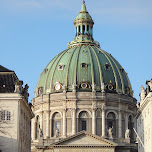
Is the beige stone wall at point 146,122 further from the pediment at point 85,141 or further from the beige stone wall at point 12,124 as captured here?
the pediment at point 85,141

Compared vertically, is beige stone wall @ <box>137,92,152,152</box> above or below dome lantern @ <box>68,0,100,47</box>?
below

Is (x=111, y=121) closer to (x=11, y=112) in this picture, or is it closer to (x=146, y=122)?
(x=146, y=122)

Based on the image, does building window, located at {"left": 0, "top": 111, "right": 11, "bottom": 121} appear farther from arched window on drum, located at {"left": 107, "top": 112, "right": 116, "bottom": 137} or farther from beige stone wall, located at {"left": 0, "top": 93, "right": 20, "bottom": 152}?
arched window on drum, located at {"left": 107, "top": 112, "right": 116, "bottom": 137}

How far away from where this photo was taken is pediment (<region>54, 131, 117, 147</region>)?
13488 centimetres

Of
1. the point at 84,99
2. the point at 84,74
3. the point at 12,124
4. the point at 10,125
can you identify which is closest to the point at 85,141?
the point at 84,99

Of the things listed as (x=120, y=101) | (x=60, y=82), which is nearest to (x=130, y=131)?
(x=120, y=101)

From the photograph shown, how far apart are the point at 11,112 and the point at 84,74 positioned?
6421cm

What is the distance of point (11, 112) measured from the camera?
92.8 meters

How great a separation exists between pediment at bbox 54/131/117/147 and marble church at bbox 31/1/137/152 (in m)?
12.3

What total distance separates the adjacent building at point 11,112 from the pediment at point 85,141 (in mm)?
36973

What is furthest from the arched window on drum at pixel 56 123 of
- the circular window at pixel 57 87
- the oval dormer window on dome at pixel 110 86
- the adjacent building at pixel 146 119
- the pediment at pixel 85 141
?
the adjacent building at pixel 146 119

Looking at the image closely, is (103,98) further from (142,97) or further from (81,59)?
(142,97)

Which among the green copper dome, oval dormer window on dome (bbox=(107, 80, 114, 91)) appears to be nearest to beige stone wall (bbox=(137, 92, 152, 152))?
oval dormer window on dome (bbox=(107, 80, 114, 91))

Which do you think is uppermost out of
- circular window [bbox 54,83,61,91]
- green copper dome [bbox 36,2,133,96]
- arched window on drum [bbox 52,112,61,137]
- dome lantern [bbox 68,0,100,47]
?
dome lantern [bbox 68,0,100,47]
